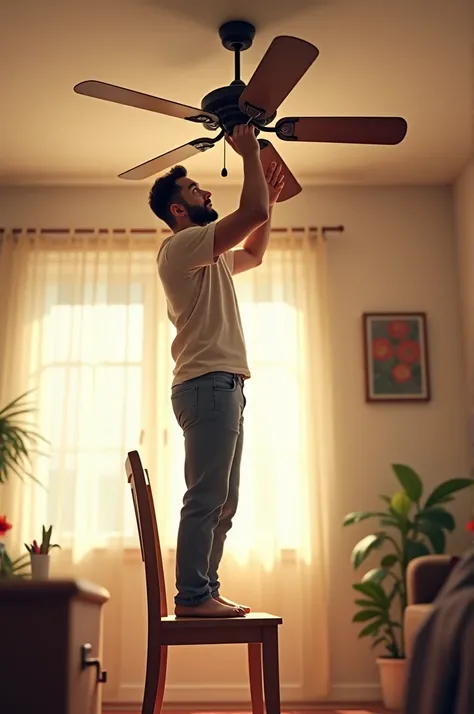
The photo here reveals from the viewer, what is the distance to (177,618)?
2.53m

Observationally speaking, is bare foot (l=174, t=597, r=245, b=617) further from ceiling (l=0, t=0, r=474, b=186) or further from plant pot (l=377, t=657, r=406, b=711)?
ceiling (l=0, t=0, r=474, b=186)

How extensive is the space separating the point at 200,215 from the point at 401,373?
2076 mm

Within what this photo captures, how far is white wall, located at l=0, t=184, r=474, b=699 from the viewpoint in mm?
4641

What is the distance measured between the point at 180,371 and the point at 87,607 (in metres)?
1.20

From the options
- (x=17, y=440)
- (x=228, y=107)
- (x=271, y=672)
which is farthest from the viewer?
(x=17, y=440)

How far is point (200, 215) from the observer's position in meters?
3.03

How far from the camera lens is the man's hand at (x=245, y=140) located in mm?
2705

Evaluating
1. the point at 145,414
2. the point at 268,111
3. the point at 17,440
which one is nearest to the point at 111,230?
the point at 145,414

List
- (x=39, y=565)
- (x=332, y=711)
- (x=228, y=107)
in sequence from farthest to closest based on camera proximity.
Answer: (x=332, y=711)
(x=39, y=565)
(x=228, y=107)

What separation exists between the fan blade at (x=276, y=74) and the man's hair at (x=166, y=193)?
0.39 m

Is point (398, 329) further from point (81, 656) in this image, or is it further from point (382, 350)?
point (81, 656)

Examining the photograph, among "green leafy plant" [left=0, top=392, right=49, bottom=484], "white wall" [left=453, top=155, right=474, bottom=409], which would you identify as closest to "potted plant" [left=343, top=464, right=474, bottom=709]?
"white wall" [left=453, top=155, right=474, bottom=409]

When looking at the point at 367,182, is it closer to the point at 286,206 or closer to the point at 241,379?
the point at 286,206

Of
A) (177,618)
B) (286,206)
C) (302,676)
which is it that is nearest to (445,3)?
(286,206)
